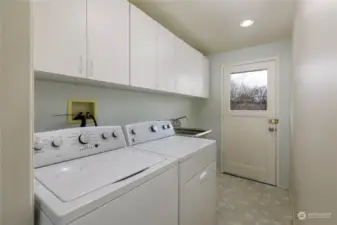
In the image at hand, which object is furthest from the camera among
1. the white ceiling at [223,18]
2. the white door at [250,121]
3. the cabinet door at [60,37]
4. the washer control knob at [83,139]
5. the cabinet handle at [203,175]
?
the white door at [250,121]

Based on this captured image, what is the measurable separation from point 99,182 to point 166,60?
4.98ft

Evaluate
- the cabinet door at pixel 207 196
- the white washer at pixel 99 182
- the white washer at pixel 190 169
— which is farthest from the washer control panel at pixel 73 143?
the cabinet door at pixel 207 196

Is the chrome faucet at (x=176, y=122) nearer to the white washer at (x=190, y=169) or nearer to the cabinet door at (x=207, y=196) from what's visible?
the white washer at (x=190, y=169)

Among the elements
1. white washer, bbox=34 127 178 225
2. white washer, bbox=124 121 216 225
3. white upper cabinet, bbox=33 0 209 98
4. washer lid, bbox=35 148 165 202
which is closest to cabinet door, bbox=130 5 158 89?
white upper cabinet, bbox=33 0 209 98

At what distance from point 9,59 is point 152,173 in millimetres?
731

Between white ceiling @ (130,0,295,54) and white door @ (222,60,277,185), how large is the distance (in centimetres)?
57

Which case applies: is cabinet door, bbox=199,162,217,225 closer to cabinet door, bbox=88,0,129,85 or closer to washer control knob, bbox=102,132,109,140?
washer control knob, bbox=102,132,109,140

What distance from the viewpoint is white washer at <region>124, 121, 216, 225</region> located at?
1.17 metres

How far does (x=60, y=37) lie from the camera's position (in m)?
1.02

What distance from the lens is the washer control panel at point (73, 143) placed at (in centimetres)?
96

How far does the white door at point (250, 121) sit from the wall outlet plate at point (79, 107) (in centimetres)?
241

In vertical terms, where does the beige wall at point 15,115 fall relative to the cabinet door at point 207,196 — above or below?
above

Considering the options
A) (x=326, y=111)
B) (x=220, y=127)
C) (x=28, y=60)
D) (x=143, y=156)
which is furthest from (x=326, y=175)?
(x=220, y=127)

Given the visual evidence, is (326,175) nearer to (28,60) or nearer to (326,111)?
(326,111)
